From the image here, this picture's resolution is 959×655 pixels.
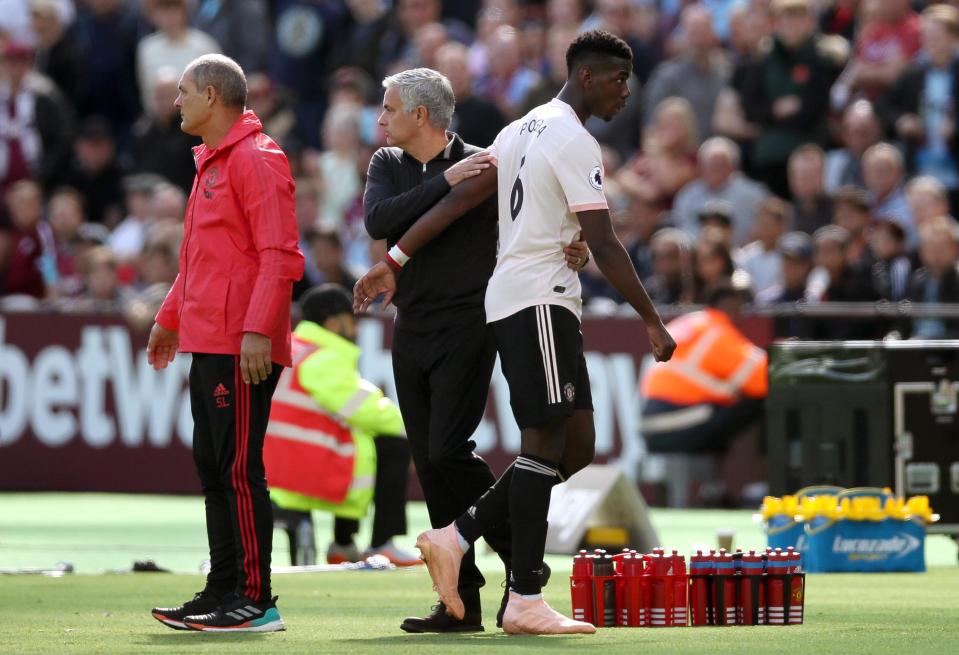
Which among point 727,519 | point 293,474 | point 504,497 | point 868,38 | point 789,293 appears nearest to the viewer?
point 504,497

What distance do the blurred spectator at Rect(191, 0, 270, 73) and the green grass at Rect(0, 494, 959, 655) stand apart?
928 cm

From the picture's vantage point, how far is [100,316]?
59.9 feet

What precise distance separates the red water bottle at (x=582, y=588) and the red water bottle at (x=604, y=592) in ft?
0.07

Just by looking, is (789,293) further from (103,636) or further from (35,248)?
(103,636)

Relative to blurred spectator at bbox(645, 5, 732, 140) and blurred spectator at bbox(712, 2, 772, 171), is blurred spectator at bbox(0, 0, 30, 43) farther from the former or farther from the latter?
blurred spectator at bbox(712, 2, 772, 171)

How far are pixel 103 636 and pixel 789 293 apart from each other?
1041cm

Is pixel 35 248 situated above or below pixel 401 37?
below

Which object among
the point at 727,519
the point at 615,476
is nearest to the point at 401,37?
the point at 727,519

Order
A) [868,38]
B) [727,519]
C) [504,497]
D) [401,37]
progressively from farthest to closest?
[401,37] → [868,38] → [727,519] → [504,497]

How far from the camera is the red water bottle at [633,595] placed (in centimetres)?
802

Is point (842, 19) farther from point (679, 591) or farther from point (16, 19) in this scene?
point (679, 591)

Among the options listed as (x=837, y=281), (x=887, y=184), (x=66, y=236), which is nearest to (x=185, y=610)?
(x=837, y=281)

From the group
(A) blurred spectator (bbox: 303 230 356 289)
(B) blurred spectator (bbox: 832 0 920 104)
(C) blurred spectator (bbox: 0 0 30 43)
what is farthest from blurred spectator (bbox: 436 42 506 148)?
(C) blurred spectator (bbox: 0 0 30 43)

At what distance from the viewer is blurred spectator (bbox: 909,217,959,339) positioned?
16.4 m
